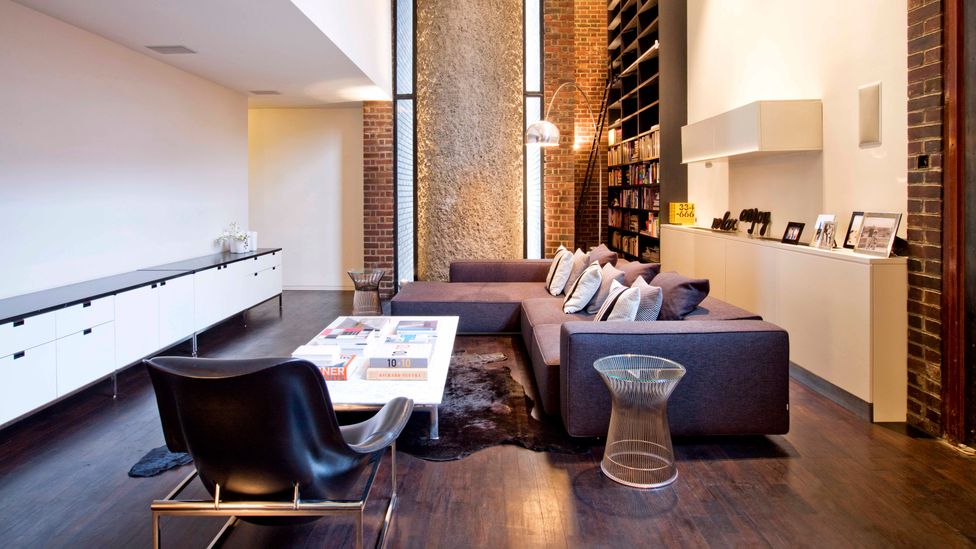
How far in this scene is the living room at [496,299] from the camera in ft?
→ 7.85

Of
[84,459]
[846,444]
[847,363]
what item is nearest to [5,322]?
[84,459]

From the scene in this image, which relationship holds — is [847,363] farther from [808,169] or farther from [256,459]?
[256,459]

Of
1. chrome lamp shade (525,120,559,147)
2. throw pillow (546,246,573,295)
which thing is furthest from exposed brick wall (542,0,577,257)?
throw pillow (546,246,573,295)

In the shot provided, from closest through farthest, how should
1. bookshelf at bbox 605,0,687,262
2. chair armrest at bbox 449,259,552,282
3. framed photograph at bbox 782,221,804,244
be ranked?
framed photograph at bbox 782,221,804,244, chair armrest at bbox 449,259,552,282, bookshelf at bbox 605,0,687,262

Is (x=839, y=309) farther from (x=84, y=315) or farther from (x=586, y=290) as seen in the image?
(x=84, y=315)

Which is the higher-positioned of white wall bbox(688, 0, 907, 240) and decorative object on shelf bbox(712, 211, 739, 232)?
white wall bbox(688, 0, 907, 240)

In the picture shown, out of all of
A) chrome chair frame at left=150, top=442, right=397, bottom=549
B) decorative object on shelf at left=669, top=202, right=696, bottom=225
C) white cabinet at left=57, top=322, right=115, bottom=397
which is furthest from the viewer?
decorative object on shelf at left=669, top=202, right=696, bottom=225

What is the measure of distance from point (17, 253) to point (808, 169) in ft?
16.4

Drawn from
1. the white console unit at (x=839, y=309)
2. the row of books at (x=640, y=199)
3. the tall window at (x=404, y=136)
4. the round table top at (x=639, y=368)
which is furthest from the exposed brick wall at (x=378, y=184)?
the round table top at (x=639, y=368)

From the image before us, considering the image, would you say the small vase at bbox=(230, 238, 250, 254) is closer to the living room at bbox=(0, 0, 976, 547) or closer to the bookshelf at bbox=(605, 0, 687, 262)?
the living room at bbox=(0, 0, 976, 547)

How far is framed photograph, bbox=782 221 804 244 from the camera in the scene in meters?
4.53

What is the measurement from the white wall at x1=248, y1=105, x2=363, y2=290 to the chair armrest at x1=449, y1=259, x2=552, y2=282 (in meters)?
2.58

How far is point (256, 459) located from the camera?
1.92 metres

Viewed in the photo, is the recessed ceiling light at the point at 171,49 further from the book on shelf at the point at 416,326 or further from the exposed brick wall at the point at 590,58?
the exposed brick wall at the point at 590,58
